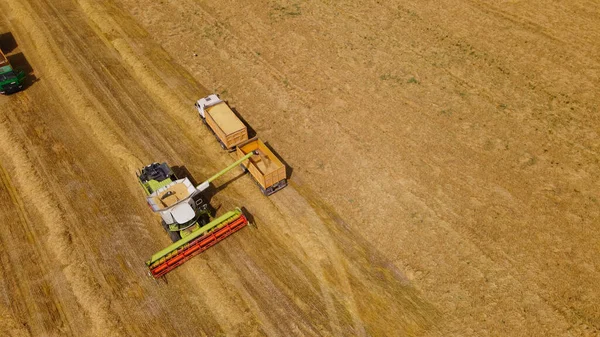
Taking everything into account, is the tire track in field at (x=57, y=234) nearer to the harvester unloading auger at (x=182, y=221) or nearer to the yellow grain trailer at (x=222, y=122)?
the harvester unloading auger at (x=182, y=221)

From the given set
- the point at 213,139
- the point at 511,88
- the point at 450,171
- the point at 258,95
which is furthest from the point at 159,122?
the point at 511,88

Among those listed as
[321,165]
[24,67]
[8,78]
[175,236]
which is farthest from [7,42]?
[321,165]

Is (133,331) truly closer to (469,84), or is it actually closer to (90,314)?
(90,314)

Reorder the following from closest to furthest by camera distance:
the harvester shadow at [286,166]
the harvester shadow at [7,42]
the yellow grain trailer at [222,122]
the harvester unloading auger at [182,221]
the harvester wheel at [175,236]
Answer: the harvester unloading auger at [182,221] < the harvester wheel at [175,236] < the yellow grain trailer at [222,122] < the harvester shadow at [286,166] < the harvester shadow at [7,42]

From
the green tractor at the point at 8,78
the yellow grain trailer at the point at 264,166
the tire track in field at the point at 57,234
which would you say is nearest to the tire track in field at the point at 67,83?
the green tractor at the point at 8,78

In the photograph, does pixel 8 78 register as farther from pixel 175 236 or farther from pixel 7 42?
pixel 175 236

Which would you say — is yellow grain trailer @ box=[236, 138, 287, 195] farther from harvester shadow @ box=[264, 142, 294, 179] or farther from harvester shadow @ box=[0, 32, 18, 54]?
harvester shadow @ box=[0, 32, 18, 54]

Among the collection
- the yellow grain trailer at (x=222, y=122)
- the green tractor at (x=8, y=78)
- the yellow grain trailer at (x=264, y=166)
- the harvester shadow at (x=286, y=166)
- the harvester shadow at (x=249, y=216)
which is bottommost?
the harvester shadow at (x=249, y=216)
